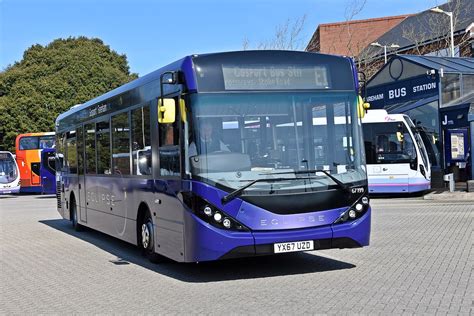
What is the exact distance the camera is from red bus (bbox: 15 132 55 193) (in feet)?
122

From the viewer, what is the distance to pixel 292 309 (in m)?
6.73

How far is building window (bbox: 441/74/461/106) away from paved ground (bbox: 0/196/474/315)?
1299 centimetres

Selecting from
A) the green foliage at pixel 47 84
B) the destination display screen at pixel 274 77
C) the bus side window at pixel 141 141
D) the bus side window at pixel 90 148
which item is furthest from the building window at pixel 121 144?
the green foliage at pixel 47 84

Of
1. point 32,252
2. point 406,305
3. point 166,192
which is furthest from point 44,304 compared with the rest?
point 32,252

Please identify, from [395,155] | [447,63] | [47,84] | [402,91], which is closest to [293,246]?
[395,155]

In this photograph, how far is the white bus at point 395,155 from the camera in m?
23.1

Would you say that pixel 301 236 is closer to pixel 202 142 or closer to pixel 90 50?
pixel 202 142

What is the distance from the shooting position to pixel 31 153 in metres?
37.3

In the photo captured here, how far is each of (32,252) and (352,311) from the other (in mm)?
7824

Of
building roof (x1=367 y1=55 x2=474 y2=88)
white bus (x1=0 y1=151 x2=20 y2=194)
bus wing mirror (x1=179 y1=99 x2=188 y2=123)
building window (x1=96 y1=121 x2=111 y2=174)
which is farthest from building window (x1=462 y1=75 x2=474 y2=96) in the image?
white bus (x1=0 y1=151 x2=20 y2=194)

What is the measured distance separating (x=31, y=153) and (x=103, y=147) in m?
26.3

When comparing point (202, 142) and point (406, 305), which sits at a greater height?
point (202, 142)

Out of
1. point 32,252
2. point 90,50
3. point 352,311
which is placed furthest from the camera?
point 90,50

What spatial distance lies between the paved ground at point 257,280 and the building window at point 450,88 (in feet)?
42.6
